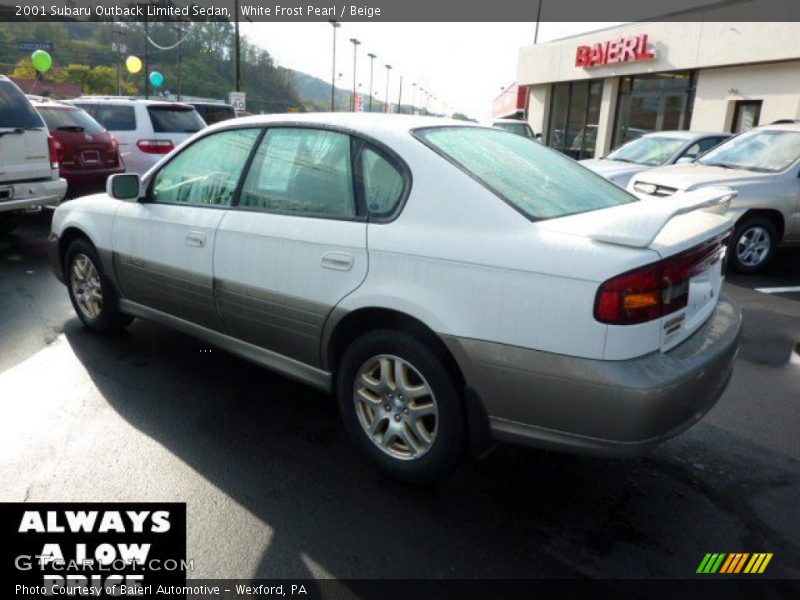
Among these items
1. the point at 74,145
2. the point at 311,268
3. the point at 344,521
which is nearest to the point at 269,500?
the point at 344,521

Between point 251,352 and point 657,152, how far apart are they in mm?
→ 9086

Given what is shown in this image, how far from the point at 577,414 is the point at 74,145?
29.3 ft

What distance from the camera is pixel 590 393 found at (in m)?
2.40

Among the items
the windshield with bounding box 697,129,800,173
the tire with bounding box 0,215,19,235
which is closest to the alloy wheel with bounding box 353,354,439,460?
the windshield with bounding box 697,129,800,173

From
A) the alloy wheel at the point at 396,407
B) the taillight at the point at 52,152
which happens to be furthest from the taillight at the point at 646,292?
the taillight at the point at 52,152

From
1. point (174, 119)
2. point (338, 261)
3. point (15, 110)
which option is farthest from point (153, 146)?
point (338, 261)

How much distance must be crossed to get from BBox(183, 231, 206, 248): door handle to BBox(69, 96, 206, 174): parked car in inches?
310

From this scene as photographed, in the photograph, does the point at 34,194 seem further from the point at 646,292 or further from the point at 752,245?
the point at 752,245

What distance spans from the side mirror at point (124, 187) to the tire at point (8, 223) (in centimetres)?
544

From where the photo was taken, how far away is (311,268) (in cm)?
312

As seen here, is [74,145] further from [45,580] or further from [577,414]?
[577,414]

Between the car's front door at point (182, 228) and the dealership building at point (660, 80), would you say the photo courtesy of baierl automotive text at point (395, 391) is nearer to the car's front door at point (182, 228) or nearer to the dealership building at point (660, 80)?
the car's front door at point (182, 228)

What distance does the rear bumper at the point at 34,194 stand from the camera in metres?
7.29

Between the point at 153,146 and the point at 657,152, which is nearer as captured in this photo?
the point at 657,152
